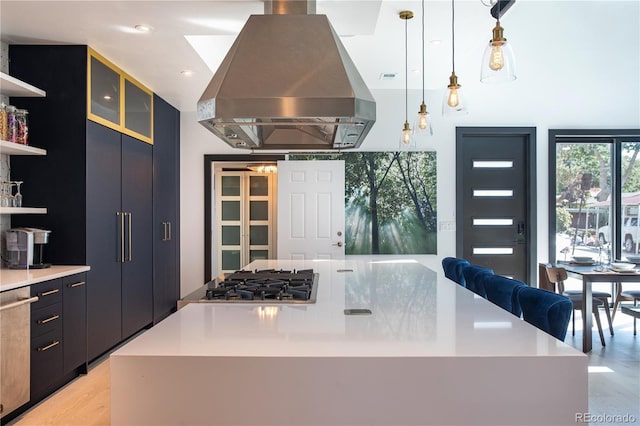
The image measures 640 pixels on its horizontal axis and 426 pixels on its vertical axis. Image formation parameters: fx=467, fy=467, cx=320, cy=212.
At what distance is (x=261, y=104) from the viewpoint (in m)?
2.02

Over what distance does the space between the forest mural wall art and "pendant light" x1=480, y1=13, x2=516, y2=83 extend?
375 cm

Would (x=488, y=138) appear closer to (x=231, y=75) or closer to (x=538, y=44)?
(x=538, y=44)

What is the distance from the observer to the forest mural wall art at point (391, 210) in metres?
5.83

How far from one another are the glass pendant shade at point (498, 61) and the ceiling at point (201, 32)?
1.00 metres

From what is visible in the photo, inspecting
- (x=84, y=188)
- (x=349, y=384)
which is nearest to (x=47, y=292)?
(x=84, y=188)

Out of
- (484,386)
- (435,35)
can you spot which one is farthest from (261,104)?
(435,35)

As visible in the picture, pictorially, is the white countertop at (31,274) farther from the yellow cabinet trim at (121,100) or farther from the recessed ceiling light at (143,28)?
the recessed ceiling light at (143,28)

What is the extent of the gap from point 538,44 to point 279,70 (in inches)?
163

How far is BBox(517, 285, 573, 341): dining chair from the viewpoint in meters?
1.86

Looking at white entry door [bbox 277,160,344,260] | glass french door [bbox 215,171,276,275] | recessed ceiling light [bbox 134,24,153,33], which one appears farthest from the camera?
glass french door [bbox 215,171,276,275]

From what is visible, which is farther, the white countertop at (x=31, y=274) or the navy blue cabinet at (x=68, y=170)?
the navy blue cabinet at (x=68, y=170)

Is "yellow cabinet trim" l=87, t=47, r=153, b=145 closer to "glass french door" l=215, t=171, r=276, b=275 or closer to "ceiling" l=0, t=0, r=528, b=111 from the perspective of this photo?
"ceiling" l=0, t=0, r=528, b=111

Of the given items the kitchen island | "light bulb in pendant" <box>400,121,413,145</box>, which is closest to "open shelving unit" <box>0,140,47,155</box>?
the kitchen island

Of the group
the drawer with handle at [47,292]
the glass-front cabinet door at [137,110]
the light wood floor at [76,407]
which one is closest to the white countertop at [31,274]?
the drawer with handle at [47,292]
